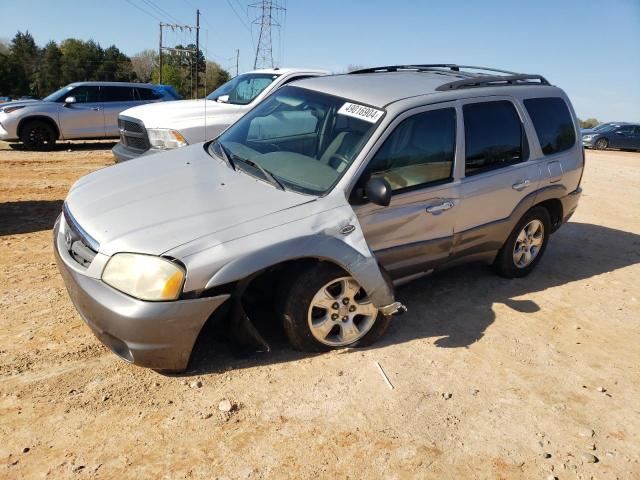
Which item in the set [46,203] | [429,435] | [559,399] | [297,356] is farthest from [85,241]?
[46,203]

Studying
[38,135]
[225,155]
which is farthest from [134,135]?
[38,135]

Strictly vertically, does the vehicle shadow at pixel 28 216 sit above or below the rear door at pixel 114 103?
below

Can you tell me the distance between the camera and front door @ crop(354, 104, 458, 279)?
12.0 feet

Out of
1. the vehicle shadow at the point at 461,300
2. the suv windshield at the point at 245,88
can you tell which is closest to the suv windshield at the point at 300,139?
the vehicle shadow at the point at 461,300

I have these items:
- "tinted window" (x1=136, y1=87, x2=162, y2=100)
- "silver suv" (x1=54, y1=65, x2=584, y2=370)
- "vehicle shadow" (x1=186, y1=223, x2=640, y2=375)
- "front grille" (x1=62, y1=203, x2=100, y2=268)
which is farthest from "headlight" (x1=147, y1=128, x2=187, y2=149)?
"tinted window" (x1=136, y1=87, x2=162, y2=100)

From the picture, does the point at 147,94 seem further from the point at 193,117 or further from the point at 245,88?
the point at 193,117

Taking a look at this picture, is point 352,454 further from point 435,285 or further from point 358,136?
point 435,285

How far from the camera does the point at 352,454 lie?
273cm

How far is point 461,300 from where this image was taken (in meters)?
4.64

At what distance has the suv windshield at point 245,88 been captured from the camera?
7.95 meters

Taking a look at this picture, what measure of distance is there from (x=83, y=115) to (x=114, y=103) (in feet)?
2.75

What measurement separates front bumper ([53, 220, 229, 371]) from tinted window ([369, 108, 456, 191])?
1.53 metres

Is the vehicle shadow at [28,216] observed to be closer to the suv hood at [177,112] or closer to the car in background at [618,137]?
the suv hood at [177,112]

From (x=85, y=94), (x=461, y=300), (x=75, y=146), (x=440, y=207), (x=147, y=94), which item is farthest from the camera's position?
(x=147, y=94)
